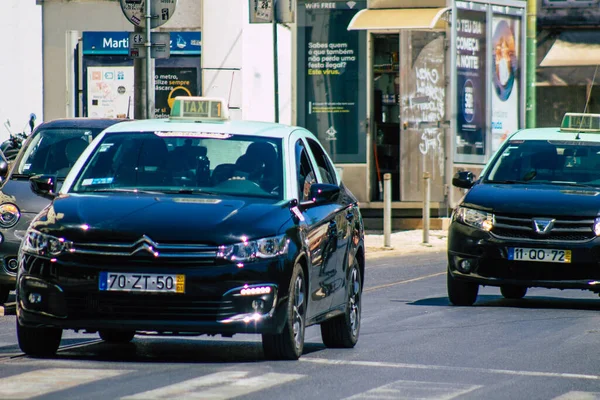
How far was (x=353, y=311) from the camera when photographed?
37.8ft

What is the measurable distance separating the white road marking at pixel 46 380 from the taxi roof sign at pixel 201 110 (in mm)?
2635

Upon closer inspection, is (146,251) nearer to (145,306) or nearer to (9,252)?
(145,306)

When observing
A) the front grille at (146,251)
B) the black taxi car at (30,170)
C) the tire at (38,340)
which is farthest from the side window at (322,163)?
the black taxi car at (30,170)

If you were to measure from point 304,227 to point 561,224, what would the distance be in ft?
16.6

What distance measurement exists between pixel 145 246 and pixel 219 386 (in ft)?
3.63

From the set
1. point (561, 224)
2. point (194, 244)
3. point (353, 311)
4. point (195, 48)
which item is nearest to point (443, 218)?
point (195, 48)

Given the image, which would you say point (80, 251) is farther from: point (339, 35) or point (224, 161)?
point (339, 35)

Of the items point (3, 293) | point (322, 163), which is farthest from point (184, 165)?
point (3, 293)

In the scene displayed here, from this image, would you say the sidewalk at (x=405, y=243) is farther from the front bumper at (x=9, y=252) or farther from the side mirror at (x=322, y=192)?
the side mirror at (x=322, y=192)

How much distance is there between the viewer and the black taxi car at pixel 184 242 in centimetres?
929

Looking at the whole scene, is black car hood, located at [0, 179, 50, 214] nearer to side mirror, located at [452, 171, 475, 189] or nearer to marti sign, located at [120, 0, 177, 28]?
side mirror, located at [452, 171, 475, 189]

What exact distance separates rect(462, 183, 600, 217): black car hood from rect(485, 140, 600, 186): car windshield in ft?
1.24

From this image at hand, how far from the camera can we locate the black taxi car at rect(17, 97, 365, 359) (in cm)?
929

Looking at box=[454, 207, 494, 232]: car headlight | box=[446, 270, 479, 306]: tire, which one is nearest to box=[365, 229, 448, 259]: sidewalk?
box=[446, 270, 479, 306]: tire
